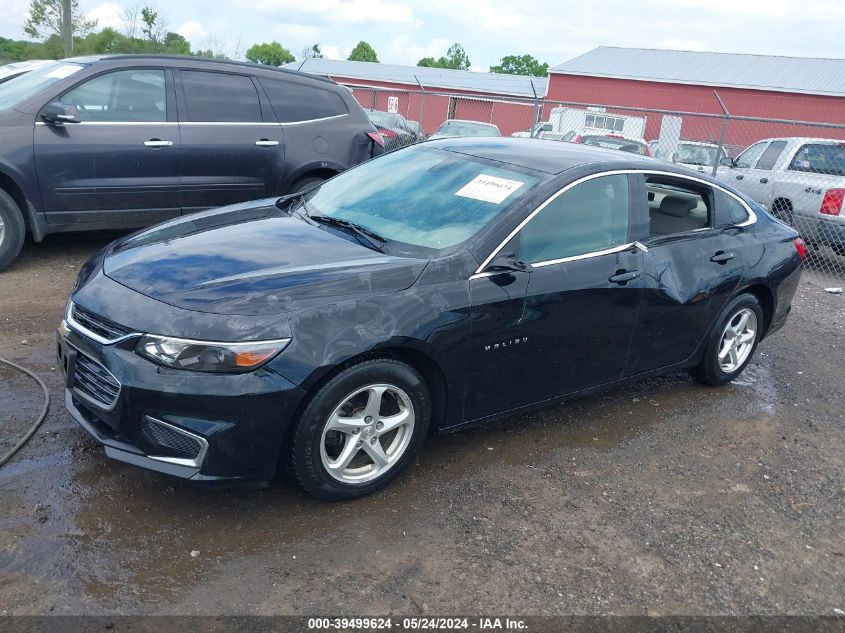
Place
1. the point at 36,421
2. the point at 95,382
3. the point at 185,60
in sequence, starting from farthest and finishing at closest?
the point at 185,60 < the point at 36,421 < the point at 95,382

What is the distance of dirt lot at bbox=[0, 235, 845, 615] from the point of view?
2.85 m

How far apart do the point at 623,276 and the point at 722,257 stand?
1036mm

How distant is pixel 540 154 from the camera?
173 inches

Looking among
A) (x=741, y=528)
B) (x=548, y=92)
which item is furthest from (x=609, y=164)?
(x=548, y=92)

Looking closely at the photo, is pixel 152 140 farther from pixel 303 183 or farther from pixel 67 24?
pixel 67 24

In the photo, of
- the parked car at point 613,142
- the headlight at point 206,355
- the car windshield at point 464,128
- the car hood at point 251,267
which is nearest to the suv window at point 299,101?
the car hood at point 251,267

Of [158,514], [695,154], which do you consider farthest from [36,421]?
[695,154]

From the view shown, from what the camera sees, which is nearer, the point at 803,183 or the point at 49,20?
the point at 803,183

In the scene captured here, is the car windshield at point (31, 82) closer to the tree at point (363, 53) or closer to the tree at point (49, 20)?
the tree at point (49, 20)

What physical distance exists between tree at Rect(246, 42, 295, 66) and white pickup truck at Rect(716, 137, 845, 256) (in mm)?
87732

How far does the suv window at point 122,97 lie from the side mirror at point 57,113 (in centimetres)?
18

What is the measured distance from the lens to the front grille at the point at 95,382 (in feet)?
9.98

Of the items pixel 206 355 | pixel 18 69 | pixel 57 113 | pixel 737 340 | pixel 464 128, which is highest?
pixel 18 69

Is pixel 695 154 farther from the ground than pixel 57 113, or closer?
closer
